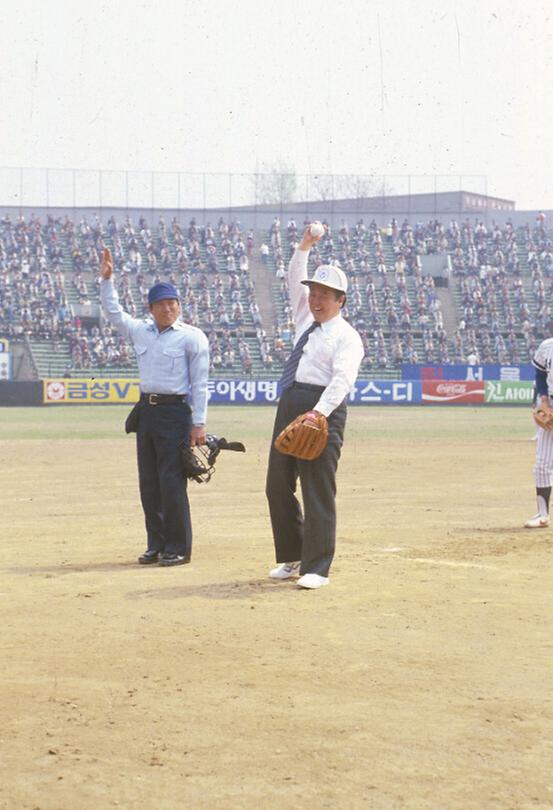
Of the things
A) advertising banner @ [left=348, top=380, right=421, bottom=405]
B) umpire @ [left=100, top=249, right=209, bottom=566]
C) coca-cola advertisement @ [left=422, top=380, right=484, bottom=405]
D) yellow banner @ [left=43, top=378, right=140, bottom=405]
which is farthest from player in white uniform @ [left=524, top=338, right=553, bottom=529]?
coca-cola advertisement @ [left=422, top=380, right=484, bottom=405]

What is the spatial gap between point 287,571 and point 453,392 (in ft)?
129

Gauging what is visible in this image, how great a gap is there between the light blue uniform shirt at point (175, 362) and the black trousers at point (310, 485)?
3.20 ft

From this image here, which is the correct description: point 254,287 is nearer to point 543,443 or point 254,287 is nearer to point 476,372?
point 476,372

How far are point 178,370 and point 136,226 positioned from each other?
51.7 m

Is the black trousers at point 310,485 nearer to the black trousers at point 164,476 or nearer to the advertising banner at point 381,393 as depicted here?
the black trousers at point 164,476

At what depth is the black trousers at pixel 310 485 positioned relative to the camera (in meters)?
8.32

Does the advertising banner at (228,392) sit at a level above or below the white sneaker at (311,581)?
below

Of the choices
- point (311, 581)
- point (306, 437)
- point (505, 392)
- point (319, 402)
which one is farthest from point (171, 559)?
point (505, 392)

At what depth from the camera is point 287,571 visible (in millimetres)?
8727

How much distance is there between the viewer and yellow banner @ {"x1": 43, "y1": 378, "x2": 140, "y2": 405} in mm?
45125

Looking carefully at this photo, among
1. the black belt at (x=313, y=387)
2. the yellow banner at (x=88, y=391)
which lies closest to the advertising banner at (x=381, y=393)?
the yellow banner at (x=88, y=391)

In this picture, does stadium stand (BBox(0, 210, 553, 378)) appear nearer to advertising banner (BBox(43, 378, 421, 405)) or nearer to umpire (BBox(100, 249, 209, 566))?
advertising banner (BBox(43, 378, 421, 405))

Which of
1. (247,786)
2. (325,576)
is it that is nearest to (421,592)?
(325,576)

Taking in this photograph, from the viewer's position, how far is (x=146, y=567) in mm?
9336
